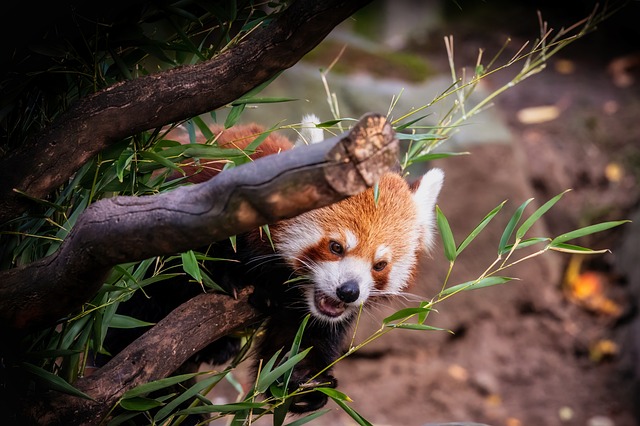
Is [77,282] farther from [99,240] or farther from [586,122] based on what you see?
[586,122]

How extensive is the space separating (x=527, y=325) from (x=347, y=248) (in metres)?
3.51

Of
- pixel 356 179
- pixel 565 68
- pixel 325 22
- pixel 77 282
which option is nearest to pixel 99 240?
pixel 77 282

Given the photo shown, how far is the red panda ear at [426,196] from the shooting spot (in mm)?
2896

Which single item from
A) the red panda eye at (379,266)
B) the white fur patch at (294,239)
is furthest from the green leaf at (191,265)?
the red panda eye at (379,266)

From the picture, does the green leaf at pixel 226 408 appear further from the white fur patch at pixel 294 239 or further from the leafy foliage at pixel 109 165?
the white fur patch at pixel 294 239

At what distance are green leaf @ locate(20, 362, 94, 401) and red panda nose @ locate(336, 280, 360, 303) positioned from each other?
942mm

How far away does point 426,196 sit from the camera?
292 centimetres

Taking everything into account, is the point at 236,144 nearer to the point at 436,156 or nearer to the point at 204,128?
the point at 204,128

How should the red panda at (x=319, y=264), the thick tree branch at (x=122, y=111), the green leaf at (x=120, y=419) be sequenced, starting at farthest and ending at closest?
the red panda at (x=319, y=264) < the green leaf at (x=120, y=419) < the thick tree branch at (x=122, y=111)

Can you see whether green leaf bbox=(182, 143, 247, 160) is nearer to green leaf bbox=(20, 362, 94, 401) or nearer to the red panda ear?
green leaf bbox=(20, 362, 94, 401)

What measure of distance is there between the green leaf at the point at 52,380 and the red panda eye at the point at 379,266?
3.74ft

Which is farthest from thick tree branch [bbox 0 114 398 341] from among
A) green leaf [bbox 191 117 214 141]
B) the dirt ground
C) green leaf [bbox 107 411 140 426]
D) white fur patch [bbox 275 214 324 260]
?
the dirt ground

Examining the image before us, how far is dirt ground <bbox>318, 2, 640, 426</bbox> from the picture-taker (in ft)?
17.1

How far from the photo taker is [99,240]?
1.49m
